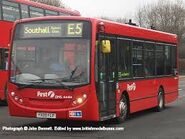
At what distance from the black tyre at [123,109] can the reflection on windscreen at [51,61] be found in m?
2.47

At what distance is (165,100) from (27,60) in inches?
326

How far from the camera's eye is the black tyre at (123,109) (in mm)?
15658

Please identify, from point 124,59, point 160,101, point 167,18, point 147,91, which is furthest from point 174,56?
point 167,18

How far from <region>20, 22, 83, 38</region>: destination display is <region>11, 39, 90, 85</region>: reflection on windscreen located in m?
0.14

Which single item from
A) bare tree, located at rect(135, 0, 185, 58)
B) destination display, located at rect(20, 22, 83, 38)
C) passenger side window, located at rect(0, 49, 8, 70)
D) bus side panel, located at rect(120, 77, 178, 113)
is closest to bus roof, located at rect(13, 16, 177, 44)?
destination display, located at rect(20, 22, 83, 38)

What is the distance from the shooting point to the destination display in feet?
45.8

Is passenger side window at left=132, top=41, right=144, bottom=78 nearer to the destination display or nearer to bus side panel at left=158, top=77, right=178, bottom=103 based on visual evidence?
bus side panel at left=158, top=77, right=178, bottom=103

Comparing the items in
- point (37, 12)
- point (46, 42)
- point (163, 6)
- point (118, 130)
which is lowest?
point (118, 130)

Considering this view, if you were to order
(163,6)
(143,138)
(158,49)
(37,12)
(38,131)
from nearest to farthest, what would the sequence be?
(143,138), (38,131), (158,49), (37,12), (163,6)

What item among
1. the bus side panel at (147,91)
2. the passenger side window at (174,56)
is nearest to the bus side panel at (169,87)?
the bus side panel at (147,91)

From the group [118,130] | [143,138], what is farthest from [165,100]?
[143,138]

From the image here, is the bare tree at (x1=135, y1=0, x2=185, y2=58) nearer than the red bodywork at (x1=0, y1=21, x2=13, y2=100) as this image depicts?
No

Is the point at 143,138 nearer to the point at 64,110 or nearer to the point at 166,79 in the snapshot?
the point at 64,110

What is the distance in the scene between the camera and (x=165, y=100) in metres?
21.1
